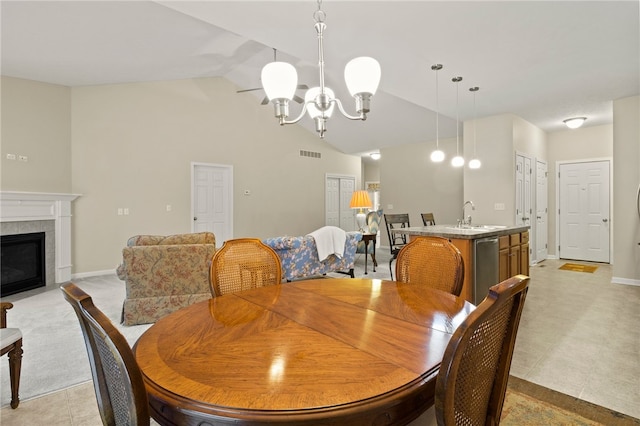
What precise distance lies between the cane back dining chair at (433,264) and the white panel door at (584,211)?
6078 millimetres

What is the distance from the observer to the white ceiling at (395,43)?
109 inches

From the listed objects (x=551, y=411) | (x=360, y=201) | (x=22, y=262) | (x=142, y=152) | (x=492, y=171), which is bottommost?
(x=551, y=411)

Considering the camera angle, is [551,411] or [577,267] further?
[577,267]

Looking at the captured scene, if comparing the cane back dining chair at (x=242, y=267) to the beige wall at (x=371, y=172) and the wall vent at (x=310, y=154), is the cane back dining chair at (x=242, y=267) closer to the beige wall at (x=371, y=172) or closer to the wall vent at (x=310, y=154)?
the wall vent at (x=310, y=154)

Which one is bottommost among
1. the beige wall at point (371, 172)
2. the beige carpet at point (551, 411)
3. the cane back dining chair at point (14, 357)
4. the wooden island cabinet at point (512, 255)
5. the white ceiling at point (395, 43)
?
the beige carpet at point (551, 411)

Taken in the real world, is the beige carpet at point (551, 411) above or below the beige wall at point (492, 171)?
below

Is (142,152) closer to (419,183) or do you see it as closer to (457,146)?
(419,183)

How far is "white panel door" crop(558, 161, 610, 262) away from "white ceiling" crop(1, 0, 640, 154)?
1.04m

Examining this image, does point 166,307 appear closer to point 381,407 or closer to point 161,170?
point 381,407

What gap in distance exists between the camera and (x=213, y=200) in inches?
261

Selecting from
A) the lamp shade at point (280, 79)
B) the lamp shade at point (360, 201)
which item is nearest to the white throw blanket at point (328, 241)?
the lamp shade at point (360, 201)

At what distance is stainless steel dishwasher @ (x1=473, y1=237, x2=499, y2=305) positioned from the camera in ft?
10.3

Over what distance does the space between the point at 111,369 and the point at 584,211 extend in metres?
7.72

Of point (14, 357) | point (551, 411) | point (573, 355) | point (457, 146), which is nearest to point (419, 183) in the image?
point (457, 146)
